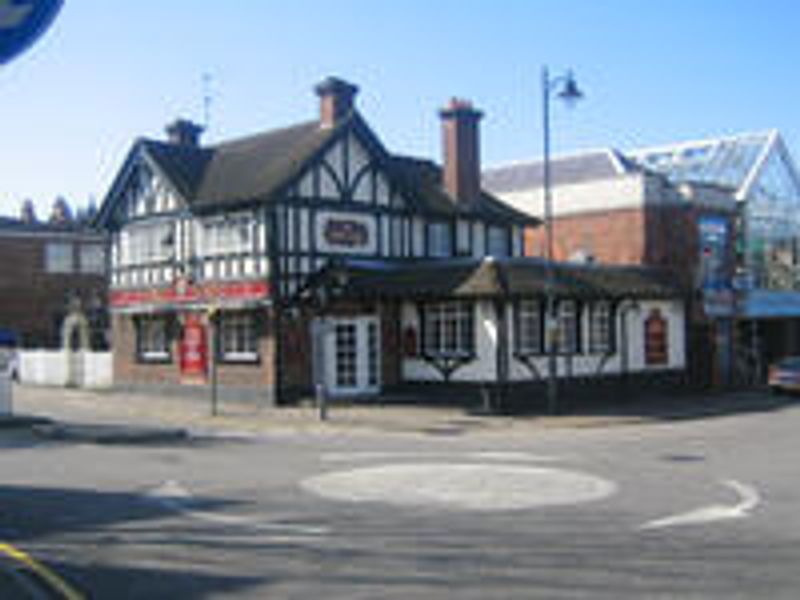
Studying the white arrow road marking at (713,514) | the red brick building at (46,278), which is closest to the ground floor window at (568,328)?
the white arrow road marking at (713,514)

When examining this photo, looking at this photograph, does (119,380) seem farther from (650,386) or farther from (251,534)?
(251,534)

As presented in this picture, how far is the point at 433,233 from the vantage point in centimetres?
3055

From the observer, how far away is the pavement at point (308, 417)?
19984 mm

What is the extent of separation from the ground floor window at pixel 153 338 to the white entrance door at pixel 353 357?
20.7 ft

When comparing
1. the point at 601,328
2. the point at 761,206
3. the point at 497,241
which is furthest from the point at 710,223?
the point at 601,328

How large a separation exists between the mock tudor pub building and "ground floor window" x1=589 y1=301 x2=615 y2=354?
55 millimetres

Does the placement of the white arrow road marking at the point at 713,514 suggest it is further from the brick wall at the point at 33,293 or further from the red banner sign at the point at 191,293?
the brick wall at the point at 33,293

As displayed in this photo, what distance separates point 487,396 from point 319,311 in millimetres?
5572

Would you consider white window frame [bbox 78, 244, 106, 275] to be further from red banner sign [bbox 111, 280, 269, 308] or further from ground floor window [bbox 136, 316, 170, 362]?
ground floor window [bbox 136, 316, 170, 362]

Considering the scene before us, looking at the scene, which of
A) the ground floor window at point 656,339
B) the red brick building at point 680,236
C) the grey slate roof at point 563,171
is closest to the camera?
the ground floor window at point 656,339

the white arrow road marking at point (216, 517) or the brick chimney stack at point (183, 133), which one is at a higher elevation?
the brick chimney stack at point (183, 133)

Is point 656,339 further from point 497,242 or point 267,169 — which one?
point 267,169

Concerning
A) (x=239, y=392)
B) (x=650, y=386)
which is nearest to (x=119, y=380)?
(x=239, y=392)

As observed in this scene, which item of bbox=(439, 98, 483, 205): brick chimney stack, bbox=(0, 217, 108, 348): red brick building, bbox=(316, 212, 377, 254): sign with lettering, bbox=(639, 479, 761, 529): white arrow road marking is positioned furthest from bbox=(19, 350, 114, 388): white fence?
bbox=(639, 479, 761, 529): white arrow road marking
